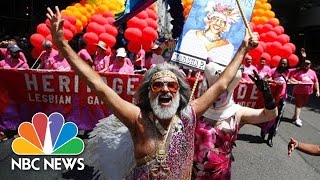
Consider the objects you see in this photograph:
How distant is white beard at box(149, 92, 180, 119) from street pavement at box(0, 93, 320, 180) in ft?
10.5

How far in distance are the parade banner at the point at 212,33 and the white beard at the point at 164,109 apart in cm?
157

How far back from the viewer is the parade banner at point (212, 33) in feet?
13.3

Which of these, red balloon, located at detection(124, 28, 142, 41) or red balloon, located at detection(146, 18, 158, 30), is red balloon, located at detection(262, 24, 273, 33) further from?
red balloon, located at detection(124, 28, 142, 41)

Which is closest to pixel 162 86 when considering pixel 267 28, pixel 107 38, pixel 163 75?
pixel 163 75

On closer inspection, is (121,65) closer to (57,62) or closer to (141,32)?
(57,62)

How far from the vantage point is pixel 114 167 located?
10.6 feet

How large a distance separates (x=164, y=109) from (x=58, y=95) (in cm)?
433

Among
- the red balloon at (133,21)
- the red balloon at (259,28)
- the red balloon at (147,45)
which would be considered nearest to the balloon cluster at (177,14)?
the red balloon at (133,21)

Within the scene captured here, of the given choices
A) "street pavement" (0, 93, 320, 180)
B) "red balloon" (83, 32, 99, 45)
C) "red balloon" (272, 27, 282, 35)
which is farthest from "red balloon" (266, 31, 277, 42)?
"red balloon" (83, 32, 99, 45)

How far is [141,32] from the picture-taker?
8.48 meters

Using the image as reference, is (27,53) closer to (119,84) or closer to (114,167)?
(119,84)

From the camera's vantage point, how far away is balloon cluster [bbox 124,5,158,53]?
27.7 feet

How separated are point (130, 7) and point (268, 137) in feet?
11.8

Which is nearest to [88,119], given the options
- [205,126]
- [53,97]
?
[53,97]
